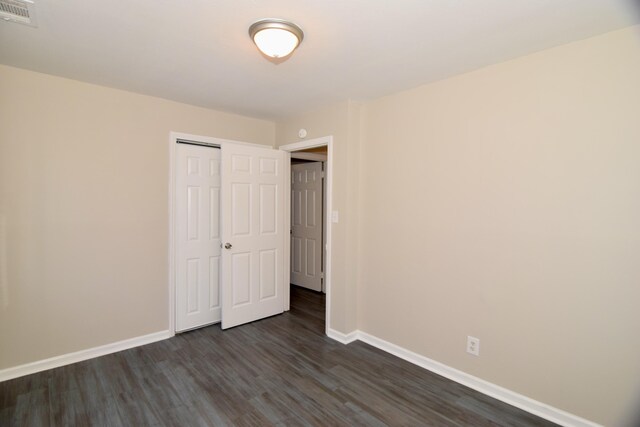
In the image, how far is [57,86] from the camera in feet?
8.59

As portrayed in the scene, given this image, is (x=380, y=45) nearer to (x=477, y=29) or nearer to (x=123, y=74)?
(x=477, y=29)

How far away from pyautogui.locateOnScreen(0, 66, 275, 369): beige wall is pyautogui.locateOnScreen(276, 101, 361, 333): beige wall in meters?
1.57

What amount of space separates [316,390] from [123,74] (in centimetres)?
289

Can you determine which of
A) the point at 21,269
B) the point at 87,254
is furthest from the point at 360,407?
the point at 21,269

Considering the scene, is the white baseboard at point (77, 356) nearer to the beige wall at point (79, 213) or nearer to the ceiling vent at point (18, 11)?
the beige wall at point (79, 213)

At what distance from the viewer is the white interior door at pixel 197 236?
3326mm

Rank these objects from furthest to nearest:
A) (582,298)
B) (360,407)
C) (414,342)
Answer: (414,342) → (360,407) → (582,298)

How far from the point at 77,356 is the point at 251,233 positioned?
189 cm

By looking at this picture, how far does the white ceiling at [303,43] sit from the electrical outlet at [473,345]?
205cm

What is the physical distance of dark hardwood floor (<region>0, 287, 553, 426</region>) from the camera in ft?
6.79

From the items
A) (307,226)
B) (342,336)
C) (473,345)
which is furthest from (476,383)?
(307,226)

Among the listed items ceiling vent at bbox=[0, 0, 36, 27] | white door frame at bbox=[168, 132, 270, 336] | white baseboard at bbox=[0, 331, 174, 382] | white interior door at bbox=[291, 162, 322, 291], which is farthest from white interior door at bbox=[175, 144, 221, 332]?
white interior door at bbox=[291, 162, 322, 291]

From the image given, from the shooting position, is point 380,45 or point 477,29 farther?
point 380,45

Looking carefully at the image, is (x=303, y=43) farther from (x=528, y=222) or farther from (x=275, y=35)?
(x=528, y=222)
